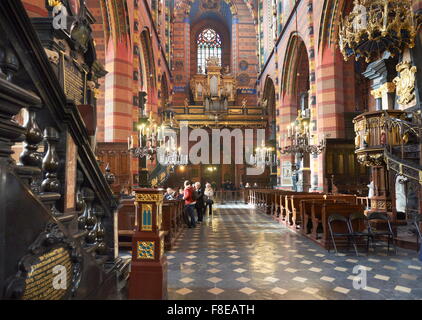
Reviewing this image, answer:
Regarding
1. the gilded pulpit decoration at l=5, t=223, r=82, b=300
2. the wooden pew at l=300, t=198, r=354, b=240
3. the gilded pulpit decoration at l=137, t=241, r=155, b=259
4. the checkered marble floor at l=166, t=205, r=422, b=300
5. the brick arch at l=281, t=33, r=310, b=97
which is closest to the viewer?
the gilded pulpit decoration at l=5, t=223, r=82, b=300

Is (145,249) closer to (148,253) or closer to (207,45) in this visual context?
(148,253)

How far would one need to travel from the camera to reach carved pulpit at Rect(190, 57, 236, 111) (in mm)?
25984

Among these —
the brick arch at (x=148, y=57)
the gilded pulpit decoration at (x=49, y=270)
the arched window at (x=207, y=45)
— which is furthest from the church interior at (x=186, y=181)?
the arched window at (x=207, y=45)

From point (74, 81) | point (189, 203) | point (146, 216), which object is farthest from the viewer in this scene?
point (189, 203)

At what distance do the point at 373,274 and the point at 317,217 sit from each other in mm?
2635

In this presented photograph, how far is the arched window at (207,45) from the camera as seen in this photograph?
3158 cm

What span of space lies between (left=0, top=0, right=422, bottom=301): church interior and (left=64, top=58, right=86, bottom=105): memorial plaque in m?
0.03

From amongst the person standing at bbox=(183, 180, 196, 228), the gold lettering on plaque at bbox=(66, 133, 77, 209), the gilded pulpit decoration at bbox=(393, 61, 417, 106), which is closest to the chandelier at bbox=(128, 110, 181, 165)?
the person standing at bbox=(183, 180, 196, 228)

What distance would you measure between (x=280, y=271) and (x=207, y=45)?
31171mm

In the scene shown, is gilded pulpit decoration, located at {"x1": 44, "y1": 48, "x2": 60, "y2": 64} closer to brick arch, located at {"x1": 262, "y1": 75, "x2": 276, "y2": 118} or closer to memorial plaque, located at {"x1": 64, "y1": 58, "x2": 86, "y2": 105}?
memorial plaque, located at {"x1": 64, "y1": 58, "x2": 86, "y2": 105}

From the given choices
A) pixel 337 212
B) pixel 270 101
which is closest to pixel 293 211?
pixel 337 212

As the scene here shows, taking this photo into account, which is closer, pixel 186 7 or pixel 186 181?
pixel 186 181

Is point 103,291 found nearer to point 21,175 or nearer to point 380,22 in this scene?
point 21,175

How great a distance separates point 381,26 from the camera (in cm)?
761
